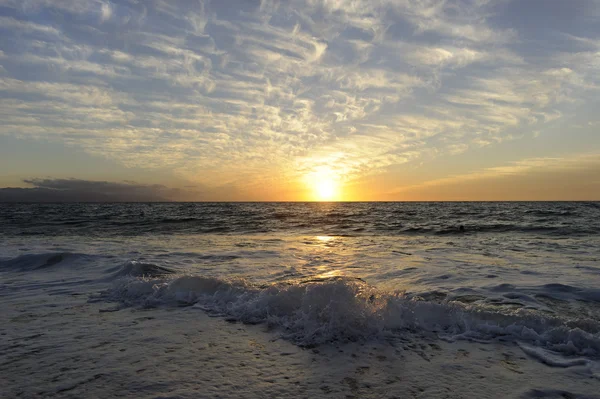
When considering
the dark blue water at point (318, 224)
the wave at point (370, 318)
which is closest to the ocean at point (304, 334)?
the wave at point (370, 318)

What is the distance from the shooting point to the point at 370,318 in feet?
16.8

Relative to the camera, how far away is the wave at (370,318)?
4727 millimetres

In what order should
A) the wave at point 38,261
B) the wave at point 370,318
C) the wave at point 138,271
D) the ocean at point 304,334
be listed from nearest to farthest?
the ocean at point 304,334
the wave at point 370,318
the wave at point 138,271
the wave at point 38,261

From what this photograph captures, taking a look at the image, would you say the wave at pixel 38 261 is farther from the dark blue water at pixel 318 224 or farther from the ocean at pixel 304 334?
the dark blue water at pixel 318 224

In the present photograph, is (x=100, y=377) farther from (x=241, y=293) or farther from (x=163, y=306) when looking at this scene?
(x=241, y=293)

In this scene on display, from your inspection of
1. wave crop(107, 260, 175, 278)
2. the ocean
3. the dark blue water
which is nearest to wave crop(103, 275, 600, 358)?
the ocean

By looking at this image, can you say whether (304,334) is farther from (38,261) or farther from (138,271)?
(38,261)

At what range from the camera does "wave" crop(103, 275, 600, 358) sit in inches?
186

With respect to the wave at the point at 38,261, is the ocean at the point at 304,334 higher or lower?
higher

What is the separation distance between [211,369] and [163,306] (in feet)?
9.59

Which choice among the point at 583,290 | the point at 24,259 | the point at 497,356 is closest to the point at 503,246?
the point at 583,290

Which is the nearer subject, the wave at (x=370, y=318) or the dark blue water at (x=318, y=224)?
the wave at (x=370, y=318)

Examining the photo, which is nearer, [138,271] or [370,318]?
[370,318]

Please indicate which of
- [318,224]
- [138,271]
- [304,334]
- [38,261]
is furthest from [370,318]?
[318,224]
